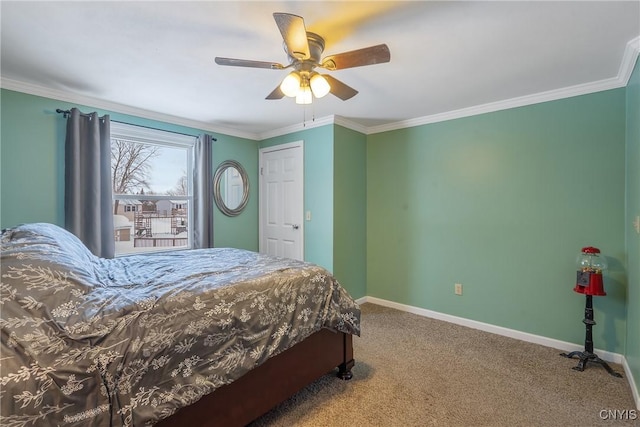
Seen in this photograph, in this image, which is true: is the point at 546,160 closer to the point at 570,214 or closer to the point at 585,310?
the point at 570,214

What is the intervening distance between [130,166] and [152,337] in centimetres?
267

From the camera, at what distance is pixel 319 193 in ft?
12.1

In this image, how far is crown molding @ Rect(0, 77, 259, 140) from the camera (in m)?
2.54

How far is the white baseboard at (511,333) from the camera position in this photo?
237 cm

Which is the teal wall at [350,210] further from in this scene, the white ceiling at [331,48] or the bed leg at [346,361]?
the bed leg at [346,361]

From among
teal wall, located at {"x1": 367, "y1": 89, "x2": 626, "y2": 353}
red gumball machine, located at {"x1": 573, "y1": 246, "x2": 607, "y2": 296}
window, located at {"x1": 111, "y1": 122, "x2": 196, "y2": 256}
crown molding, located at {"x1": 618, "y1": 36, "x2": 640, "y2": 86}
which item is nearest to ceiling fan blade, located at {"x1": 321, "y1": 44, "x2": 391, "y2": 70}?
crown molding, located at {"x1": 618, "y1": 36, "x2": 640, "y2": 86}

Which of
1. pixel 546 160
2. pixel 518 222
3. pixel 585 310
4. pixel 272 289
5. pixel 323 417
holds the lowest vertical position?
pixel 323 417

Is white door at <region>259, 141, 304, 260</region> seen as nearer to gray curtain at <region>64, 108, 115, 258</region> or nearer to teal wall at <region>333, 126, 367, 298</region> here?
teal wall at <region>333, 126, 367, 298</region>

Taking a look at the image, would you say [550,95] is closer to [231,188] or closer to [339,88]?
[339,88]

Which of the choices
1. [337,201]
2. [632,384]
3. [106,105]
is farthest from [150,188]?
[632,384]

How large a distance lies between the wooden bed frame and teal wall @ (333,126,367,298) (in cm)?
144

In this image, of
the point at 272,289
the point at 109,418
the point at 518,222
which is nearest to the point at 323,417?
the point at 272,289

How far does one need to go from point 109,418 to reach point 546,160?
3.52m

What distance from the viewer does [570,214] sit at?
267 cm
